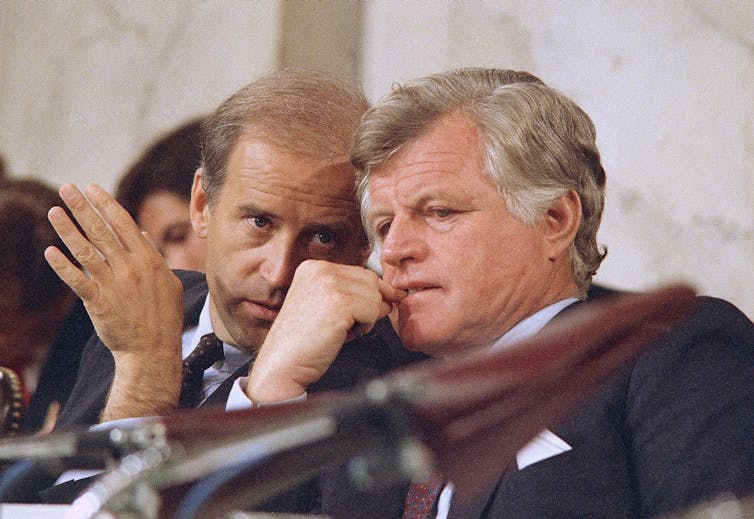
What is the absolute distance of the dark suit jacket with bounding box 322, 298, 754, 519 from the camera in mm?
1513

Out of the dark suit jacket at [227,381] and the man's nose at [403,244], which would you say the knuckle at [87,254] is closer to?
the dark suit jacket at [227,381]

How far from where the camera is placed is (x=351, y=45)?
11.7 ft

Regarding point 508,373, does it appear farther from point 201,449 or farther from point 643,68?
point 643,68

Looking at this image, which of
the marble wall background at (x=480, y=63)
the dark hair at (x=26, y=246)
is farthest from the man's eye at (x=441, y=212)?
the dark hair at (x=26, y=246)

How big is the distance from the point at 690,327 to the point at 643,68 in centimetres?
145

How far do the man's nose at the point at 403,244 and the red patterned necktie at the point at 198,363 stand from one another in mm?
610

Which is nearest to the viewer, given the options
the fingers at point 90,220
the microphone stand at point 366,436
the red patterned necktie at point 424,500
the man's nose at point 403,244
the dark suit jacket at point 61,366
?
the microphone stand at point 366,436

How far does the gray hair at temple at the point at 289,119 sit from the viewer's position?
214 cm

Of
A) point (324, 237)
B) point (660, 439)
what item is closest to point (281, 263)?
point (324, 237)

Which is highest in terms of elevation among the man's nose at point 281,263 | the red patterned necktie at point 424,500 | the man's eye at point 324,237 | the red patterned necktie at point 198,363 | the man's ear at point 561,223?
the man's ear at point 561,223

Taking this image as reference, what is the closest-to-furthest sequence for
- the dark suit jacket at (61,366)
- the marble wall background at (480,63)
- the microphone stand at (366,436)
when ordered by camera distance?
1. the microphone stand at (366,436)
2. the dark suit jacket at (61,366)
3. the marble wall background at (480,63)

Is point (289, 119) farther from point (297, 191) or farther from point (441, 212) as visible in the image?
point (441, 212)

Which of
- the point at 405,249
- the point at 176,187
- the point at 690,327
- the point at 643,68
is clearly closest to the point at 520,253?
the point at 405,249

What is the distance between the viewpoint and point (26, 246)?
2.92 meters
